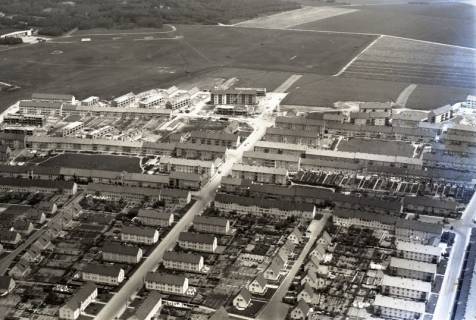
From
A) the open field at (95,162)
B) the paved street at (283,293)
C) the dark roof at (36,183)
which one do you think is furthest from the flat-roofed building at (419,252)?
the dark roof at (36,183)

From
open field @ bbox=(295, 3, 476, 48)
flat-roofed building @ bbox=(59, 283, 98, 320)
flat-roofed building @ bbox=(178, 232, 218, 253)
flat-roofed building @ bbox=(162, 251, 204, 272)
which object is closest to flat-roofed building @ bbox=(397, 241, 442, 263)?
flat-roofed building @ bbox=(178, 232, 218, 253)

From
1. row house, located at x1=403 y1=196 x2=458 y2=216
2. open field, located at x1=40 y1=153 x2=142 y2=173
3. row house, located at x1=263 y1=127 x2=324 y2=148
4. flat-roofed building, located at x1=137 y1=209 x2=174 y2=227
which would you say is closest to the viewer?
flat-roofed building, located at x1=137 y1=209 x2=174 y2=227

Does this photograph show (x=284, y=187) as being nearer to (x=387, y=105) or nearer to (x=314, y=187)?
(x=314, y=187)

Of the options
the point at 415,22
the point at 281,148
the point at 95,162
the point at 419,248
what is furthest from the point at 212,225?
the point at 415,22

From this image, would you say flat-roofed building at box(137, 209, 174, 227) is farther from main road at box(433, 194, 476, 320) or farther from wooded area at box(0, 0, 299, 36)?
wooded area at box(0, 0, 299, 36)

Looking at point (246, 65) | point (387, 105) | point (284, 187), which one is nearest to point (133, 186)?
point (284, 187)

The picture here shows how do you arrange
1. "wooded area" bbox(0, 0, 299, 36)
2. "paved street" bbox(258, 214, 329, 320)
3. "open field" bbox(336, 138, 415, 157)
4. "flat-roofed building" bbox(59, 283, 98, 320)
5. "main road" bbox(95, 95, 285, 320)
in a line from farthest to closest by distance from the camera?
1. "wooded area" bbox(0, 0, 299, 36)
2. "open field" bbox(336, 138, 415, 157)
3. "main road" bbox(95, 95, 285, 320)
4. "paved street" bbox(258, 214, 329, 320)
5. "flat-roofed building" bbox(59, 283, 98, 320)

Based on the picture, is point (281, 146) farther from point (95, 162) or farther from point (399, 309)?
point (399, 309)
